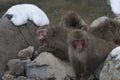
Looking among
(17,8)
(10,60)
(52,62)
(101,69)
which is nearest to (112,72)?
(101,69)

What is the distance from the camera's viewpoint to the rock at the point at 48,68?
970 cm

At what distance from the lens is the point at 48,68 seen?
981 cm

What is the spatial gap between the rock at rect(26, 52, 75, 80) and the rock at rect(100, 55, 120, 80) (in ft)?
3.11

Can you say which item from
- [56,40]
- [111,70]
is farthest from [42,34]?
[111,70]

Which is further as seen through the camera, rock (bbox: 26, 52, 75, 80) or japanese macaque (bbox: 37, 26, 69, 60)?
japanese macaque (bbox: 37, 26, 69, 60)

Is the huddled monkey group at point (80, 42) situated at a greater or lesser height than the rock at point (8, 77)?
greater

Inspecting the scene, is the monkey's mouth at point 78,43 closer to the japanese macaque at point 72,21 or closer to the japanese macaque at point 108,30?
the japanese macaque at point 108,30

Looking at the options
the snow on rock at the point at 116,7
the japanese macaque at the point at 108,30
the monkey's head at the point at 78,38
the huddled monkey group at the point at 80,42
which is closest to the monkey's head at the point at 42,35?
the huddled monkey group at the point at 80,42

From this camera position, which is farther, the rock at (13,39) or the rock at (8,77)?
the rock at (13,39)

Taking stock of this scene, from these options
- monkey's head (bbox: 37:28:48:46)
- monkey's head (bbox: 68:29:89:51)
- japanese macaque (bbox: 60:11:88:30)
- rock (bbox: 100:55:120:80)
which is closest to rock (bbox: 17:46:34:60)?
monkey's head (bbox: 37:28:48:46)

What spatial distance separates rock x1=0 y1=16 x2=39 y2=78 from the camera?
10523 millimetres

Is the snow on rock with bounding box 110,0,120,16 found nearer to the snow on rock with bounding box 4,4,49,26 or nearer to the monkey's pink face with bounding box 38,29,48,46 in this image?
the snow on rock with bounding box 4,4,49,26

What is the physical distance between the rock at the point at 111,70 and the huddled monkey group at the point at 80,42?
14.8 inches

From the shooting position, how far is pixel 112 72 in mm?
8750
